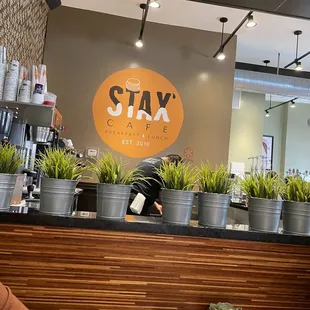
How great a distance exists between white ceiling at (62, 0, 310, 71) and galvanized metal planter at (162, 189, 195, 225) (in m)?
3.99

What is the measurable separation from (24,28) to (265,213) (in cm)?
355

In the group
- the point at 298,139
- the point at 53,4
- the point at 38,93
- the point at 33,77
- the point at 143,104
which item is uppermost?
the point at 53,4

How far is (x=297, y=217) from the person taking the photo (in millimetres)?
1635

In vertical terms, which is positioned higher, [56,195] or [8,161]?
[8,161]

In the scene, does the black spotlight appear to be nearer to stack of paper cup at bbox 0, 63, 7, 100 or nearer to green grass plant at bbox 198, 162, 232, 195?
stack of paper cup at bbox 0, 63, 7, 100

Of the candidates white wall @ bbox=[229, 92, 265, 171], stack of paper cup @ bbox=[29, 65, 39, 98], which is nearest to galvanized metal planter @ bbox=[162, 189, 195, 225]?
stack of paper cup @ bbox=[29, 65, 39, 98]

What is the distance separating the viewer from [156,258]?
1.50 metres

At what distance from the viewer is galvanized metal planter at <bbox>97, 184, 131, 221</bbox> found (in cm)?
148

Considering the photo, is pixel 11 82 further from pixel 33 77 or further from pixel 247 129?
pixel 247 129

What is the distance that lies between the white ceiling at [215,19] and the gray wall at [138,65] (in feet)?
0.52

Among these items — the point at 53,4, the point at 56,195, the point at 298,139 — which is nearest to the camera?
the point at 56,195

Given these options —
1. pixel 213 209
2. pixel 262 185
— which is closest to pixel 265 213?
pixel 262 185

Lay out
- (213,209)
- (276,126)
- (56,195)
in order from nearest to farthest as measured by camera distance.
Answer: (56,195), (213,209), (276,126)

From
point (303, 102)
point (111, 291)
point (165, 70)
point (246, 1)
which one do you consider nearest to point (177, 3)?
point (165, 70)
